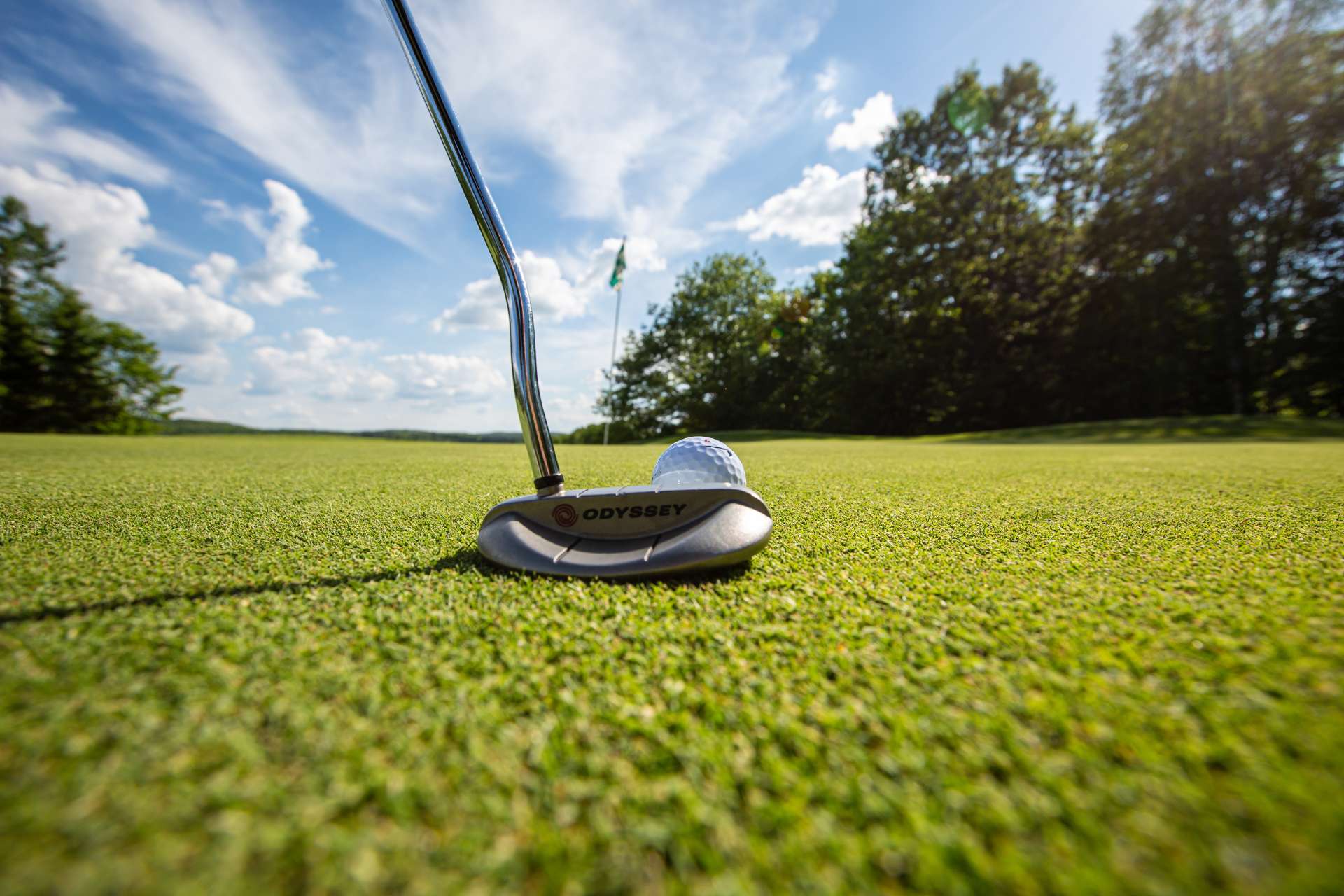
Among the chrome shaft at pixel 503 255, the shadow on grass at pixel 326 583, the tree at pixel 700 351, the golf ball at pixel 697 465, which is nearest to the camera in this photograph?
the shadow on grass at pixel 326 583

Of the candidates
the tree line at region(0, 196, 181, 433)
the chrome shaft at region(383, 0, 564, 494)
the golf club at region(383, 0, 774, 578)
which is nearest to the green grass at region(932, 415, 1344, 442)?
the golf club at region(383, 0, 774, 578)

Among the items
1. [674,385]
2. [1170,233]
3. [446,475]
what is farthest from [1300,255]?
[446,475]

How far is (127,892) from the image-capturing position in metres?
0.44

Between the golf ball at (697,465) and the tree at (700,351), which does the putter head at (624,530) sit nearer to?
the golf ball at (697,465)

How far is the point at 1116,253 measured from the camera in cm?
2083

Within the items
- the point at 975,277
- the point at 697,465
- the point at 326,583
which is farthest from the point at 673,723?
the point at 975,277

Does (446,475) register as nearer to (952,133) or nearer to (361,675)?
(361,675)

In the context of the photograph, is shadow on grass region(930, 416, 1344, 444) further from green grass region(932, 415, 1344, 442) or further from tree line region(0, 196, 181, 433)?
tree line region(0, 196, 181, 433)

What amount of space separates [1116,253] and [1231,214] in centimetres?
329

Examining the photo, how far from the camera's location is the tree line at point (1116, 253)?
60.3 ft

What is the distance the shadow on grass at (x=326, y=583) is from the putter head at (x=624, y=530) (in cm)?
5

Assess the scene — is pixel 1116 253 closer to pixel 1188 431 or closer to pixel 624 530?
pixel 1188 431

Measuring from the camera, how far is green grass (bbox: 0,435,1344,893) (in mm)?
498

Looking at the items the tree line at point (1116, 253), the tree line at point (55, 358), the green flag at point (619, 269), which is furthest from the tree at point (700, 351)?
the tree line at point (55, 358)
